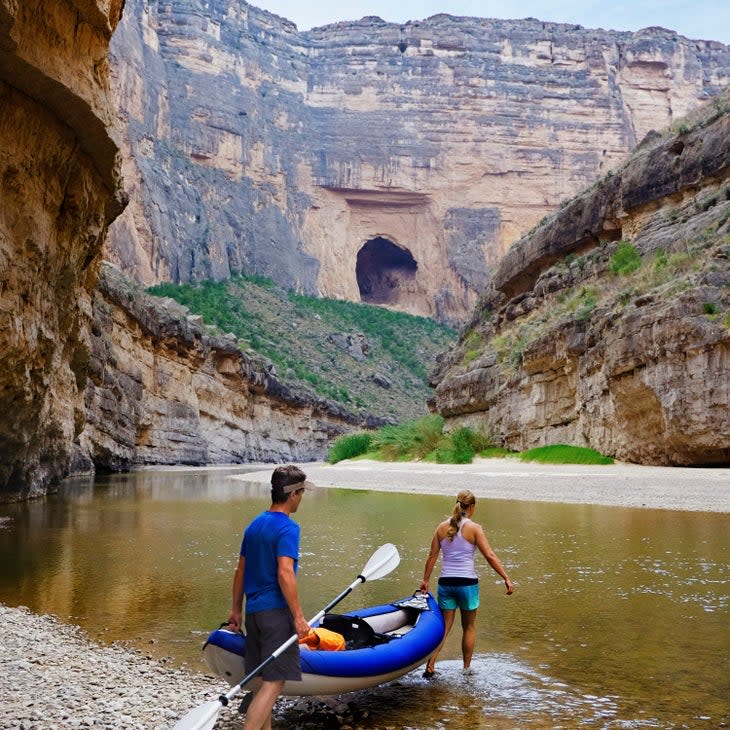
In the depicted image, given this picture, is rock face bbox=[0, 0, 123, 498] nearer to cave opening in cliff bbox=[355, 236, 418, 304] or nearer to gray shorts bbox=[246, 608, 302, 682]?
gray shorts bbox=[246, 608, 302, 682]

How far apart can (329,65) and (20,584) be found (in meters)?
92.9

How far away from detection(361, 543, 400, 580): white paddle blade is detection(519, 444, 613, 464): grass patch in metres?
16.3

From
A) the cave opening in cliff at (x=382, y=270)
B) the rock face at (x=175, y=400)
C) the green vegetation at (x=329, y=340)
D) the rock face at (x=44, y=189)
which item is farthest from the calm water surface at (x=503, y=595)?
the cave opening in cliff at (x=382, y=270)

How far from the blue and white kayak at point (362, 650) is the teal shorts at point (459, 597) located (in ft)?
0.32

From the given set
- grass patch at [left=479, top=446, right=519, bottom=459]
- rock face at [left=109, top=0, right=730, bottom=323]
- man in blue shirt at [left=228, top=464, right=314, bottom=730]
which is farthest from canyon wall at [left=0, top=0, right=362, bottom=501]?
rock face at [left=109, top=0, right=730, bottom=323]

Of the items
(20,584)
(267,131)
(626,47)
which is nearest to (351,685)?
(20,584)

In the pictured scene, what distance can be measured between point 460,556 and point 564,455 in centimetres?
1851

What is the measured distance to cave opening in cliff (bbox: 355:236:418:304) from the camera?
3605 inches

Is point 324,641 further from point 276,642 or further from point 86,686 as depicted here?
point 86,686

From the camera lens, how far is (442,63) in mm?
93125

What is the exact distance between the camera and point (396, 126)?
294 ft

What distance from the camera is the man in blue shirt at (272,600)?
4156 mm

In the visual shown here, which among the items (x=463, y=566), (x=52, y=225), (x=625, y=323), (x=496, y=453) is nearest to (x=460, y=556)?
(x=463, y=566)

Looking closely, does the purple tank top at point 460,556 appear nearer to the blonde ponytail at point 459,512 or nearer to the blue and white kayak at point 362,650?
the blonde ponytail at point 459,512
